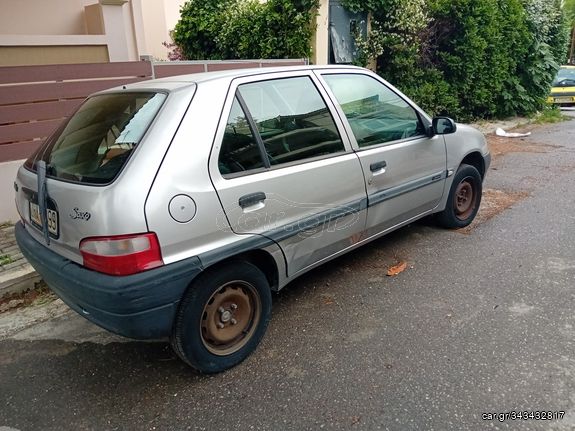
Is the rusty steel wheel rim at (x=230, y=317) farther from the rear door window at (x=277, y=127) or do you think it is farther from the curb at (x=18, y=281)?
the curb at (x=18, y=281)

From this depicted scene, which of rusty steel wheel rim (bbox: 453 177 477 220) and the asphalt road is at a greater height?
rusty steel wheel rim (bbox: 453 177 477 220)

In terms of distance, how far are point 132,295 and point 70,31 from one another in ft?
21.4

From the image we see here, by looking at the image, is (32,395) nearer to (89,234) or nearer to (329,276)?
(89,234)

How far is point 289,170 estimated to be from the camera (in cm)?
282

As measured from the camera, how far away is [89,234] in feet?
7.27

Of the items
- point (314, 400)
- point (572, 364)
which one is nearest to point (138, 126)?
point (314, 400)

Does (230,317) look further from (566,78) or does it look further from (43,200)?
(566,78)

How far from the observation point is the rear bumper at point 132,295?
2178 millimetres

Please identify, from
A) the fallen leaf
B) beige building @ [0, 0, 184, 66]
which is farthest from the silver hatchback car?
beige building @ [0, 0, 184, 66]

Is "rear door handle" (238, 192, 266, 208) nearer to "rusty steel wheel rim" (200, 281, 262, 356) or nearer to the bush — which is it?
"rusty steel wheel rim" (200, 281, 262, 356)

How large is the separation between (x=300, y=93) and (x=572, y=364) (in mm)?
2324

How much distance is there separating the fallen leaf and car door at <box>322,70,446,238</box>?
36 centimetres

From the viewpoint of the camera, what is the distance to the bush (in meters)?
7.30

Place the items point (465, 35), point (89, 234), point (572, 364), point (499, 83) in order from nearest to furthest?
point (89, 234), point (572, 364), point (465, 35), point (499, 83)
